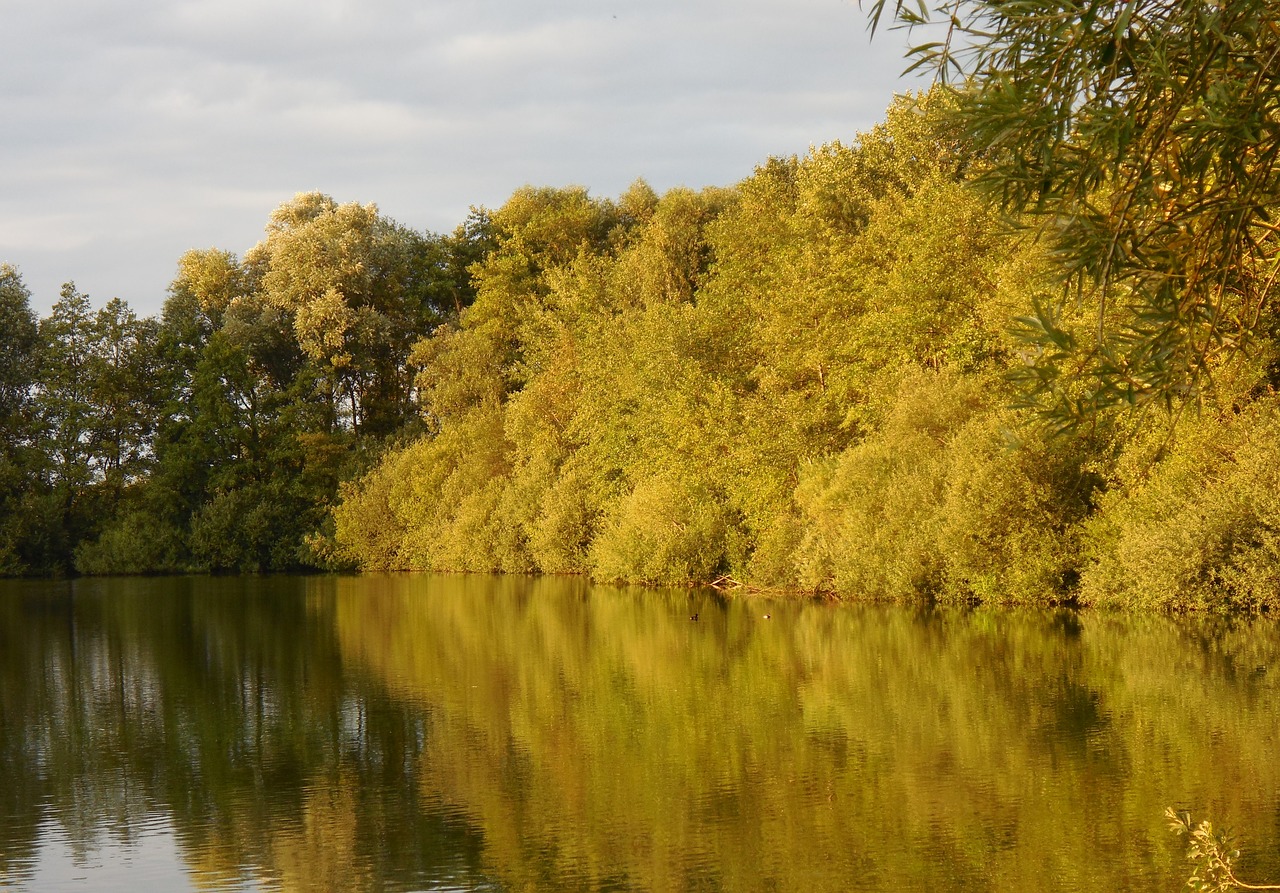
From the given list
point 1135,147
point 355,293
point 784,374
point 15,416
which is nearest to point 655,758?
point 1135,147

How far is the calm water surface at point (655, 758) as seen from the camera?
1103cm

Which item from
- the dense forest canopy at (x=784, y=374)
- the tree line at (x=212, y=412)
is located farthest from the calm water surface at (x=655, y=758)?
the tree line at (x=212, y=412)

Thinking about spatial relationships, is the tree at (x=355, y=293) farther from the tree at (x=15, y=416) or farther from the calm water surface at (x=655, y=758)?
the calm water surface at (x=655, y=758)

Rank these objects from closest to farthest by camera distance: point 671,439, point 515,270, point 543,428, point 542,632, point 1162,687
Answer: point 1162,687 → point 542,632 → point 671,439 → point 543,428 → point 515,270

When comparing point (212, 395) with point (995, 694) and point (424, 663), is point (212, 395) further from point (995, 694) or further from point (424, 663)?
point (995, 694)

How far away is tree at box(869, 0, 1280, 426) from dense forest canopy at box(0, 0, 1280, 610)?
0.03 m

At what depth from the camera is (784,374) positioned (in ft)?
137

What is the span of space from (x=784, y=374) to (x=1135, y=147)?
1329 inches

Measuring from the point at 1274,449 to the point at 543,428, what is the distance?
32.9 m

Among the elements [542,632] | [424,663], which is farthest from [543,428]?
[424,663]

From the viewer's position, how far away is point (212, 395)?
63.0 m

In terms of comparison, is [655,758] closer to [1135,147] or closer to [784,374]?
[1135,147]

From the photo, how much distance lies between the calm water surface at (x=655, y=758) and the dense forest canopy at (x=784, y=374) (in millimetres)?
3500

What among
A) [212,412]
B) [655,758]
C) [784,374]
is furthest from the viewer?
[212,412]
